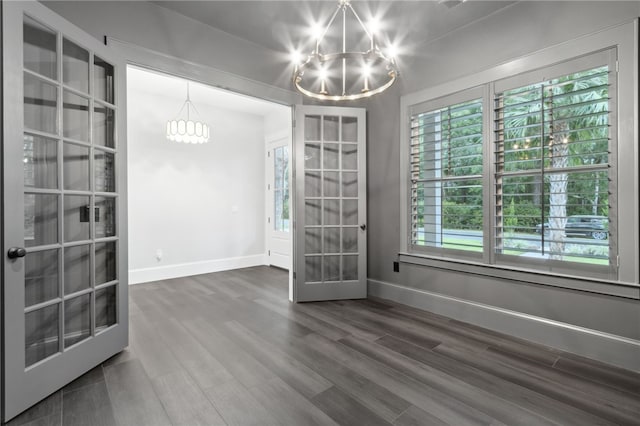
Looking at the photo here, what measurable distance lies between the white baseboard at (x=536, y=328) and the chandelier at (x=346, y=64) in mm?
2227

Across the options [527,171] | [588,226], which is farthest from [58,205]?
[588,226]

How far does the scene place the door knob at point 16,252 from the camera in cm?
167

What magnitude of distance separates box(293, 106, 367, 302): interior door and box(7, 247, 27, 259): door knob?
7.97 ft

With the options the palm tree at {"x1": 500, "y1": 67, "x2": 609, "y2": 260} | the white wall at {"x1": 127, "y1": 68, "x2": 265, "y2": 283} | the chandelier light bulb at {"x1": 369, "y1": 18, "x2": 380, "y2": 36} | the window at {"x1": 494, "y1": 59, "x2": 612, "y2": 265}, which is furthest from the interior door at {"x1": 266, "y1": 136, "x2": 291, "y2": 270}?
the palm tree at {"x1": 500, "y1": 67, "x2": 609, "y2": 260}

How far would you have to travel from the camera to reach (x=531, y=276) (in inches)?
103

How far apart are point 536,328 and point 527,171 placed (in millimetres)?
1331

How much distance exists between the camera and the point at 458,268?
10.2 feet

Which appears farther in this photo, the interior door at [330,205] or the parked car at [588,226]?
the interior door at [330,205]

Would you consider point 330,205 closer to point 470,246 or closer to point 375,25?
point 470,246

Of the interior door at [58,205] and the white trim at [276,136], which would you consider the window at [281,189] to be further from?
the interior door at [58,205]

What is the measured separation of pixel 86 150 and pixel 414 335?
298 cm

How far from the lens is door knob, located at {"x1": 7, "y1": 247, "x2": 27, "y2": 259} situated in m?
→ 1.67

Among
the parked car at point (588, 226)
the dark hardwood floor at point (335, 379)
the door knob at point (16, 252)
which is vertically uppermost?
the parked car at point (588, 226)

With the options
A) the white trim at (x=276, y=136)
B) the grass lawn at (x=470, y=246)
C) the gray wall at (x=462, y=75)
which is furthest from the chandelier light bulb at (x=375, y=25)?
the white trim at (x=276, y=136)
